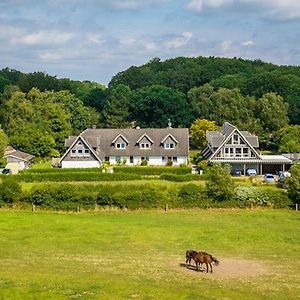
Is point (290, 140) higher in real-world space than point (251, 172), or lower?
higher

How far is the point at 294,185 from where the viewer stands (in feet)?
137

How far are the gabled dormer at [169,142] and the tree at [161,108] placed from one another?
1081 inches

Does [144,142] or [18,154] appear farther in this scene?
[144,142]

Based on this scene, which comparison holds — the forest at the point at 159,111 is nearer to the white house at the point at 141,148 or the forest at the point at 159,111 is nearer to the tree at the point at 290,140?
the tree at the point at 290,140

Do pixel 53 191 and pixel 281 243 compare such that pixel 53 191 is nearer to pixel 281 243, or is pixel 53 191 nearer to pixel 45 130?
pixel 281 243

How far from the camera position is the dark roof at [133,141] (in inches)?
2657

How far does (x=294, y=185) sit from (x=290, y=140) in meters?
32.0

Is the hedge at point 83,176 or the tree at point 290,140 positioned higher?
the tree at point 290,140

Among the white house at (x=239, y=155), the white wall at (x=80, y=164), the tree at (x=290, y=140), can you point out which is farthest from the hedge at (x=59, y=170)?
the tree at (x=290, y=140)

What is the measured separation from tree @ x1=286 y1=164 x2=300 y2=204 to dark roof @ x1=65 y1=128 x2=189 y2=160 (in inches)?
1012

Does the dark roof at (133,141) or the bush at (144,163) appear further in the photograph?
the dark roof at (133,141)

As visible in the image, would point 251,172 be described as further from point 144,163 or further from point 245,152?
point 144,163

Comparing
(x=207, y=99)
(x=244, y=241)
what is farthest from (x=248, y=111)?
(x=244, y=241)

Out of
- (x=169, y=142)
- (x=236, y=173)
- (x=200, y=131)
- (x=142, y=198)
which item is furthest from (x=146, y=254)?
(x=200, y=131)
